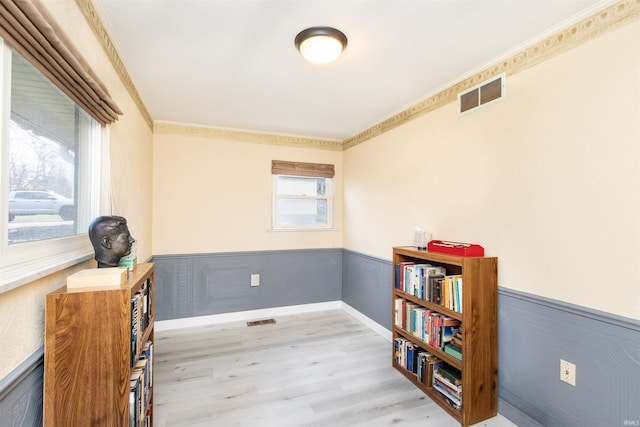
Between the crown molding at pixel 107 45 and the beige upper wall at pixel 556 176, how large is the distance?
241 centimetres

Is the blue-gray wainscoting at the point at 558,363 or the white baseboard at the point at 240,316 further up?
the blue-gray wainscoting at the point at 558,363

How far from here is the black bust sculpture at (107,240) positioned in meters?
1.37

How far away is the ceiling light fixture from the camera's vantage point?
1.67 m

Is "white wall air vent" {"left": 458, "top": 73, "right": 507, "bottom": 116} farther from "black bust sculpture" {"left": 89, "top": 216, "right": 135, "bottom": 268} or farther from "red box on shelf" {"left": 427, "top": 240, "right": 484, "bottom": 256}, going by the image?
"black bust sculpture" {"left": 89, "top": 216, "right": 135, "bottom": 268}

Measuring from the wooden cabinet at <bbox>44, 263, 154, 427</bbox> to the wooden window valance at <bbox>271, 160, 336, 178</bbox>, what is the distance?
2785 millimetres

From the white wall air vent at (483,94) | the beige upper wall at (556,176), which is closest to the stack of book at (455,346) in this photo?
the beige upper wall at (556,176)

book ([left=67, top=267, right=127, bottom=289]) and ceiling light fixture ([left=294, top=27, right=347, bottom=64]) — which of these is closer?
book ([left=67, top=267, right=127, bottom=289])

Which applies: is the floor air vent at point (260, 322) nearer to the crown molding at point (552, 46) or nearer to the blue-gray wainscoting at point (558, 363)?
the blue-gray wainscoting at point (558, 363)

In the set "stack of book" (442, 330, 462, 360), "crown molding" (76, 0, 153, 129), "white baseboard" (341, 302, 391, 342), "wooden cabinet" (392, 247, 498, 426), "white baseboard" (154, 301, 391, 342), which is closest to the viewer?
"crown molding" (76, 0, 153, 129)

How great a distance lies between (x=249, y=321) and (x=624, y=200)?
11.6ft

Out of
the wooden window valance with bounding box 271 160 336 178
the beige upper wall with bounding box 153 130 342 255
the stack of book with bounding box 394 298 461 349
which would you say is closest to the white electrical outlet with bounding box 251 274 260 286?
the beige upper wall with bounding box 153 130 342 255

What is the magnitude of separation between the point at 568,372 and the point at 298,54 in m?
2.51

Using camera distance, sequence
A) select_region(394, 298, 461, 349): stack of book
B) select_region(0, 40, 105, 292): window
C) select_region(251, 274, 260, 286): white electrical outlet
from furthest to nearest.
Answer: select_region(251, 274, 260, 286): white electrical outlet, select_region(394, 298, 461, 349): stack of book, select_region(0, 40, 105, 292): window

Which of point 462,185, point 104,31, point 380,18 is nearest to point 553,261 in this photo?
point 462,185
